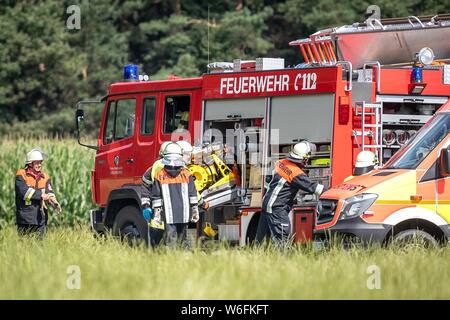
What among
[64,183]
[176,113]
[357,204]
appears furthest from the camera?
[64,183]

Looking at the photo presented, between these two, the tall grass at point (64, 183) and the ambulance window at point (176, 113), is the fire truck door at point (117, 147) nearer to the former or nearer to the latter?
the ambulance window at point (176, 113)

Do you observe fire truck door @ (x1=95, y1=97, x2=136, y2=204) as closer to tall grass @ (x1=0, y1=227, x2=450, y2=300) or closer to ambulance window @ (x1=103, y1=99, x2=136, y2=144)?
ambulance window @ (x1=103, y1=99, x2=136, y2=144)

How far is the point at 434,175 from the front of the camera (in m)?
12.9

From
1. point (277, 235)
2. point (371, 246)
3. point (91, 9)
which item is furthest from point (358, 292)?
point (91, 9)

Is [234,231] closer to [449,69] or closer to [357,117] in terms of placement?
[357,117]

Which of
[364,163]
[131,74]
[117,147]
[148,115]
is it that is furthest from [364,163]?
[131,74]

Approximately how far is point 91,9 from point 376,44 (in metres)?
28.2

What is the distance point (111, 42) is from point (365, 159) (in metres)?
32.0

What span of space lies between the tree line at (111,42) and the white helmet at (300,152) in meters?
27.2

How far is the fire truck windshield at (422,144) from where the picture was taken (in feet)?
43.2

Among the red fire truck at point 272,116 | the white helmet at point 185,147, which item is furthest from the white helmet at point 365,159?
the white helmet at point 185,147

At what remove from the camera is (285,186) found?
556 inches

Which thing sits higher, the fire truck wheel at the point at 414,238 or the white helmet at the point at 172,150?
the white helmet at the point at 172,150

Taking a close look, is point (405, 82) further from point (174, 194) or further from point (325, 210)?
point (174, 194)
